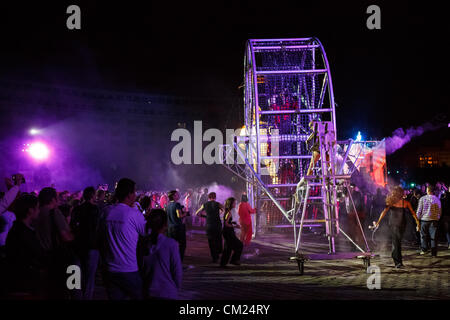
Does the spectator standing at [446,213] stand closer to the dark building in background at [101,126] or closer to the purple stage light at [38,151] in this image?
the dark building in background at [101,126]

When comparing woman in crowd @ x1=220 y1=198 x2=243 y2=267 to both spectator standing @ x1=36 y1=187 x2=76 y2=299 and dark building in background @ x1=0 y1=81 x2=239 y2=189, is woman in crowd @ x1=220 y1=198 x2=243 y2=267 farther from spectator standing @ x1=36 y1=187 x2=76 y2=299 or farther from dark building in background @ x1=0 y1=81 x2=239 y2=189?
dark building in background @ x1=0 y1=81 x2=239 y2=189

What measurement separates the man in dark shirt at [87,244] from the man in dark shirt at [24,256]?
2.63ft

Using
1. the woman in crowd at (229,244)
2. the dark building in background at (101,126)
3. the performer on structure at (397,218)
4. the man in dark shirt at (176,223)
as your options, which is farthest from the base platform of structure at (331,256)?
the dark building in background at (101,126)

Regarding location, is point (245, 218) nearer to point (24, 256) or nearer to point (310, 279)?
point (310, 279)

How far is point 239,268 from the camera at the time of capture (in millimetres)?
9414

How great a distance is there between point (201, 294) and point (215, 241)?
152 inches

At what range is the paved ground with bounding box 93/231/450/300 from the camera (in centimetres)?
653

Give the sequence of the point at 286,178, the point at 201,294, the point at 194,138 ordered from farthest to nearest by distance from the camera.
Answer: the point at 194,138 < the point at 286,178 < the point at 201,294

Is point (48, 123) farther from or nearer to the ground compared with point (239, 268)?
farther from the ground

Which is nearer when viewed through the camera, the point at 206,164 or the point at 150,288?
the point at 150,288

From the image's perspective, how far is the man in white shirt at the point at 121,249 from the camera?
13.6 ft
